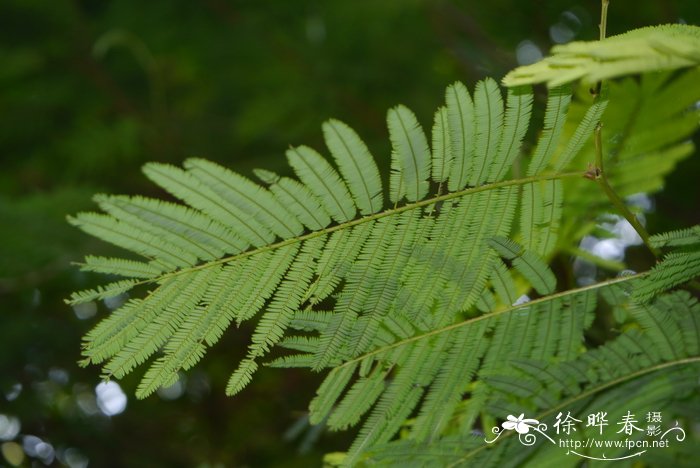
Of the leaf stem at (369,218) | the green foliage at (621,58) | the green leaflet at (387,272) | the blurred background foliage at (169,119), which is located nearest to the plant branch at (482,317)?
the green leaflet at (387,272)

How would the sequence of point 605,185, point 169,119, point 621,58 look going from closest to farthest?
point 621,58, point 605,185, point 169,119

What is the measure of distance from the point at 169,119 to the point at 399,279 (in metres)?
1.88

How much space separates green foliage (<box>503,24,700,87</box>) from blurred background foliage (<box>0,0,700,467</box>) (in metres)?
1.18

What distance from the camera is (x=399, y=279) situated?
0.77 metres

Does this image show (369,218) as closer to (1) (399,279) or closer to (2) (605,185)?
(1) (399,279)

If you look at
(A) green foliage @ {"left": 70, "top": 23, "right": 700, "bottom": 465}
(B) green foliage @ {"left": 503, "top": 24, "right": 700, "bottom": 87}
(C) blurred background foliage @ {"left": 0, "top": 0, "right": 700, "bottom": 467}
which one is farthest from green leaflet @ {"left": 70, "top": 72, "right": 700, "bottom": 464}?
(C) blurred background foliage @ {"left": 0, "top": 0, "right": 700, "bottom": 467}

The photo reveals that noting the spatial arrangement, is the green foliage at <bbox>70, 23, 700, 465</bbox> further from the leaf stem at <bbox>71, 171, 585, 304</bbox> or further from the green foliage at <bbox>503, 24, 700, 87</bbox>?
the green foliage at <bbox>503, 24, 700, 87</bbox>

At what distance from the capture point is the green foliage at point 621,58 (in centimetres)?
52

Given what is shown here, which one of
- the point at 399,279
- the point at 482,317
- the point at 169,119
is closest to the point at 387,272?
the point at 399,279

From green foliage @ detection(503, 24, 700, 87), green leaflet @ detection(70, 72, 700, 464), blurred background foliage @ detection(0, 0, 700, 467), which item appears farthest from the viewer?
blurred background foliage @ detection(0, 0, 700, 467)

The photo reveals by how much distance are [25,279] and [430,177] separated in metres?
1.45

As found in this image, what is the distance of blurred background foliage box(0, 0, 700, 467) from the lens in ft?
6.59

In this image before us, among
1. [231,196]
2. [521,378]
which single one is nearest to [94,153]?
[231,196]

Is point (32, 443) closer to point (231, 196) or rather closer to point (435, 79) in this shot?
point (435, 79)
